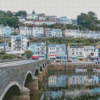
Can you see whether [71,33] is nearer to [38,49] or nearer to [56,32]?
[56,32]

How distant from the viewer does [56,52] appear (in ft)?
205

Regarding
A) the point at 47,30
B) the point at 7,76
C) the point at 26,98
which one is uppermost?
the point at 47,30

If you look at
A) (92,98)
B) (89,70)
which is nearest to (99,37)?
(89,70)

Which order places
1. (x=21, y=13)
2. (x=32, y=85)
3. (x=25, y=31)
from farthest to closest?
(x=21, y=13)
(x=25, y=31)
(x=32, y=85)

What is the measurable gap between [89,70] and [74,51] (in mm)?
12542

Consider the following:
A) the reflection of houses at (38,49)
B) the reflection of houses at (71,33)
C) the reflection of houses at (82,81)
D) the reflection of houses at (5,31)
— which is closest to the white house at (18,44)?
the reflection of houses at (38,49)

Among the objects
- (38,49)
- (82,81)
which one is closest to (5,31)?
(38,49)

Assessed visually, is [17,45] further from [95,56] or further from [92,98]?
[92,98]

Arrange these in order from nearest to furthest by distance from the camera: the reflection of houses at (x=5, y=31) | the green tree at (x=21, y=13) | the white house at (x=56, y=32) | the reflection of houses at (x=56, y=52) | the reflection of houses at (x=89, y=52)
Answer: the reflection of houses at (x=56, y=52)
the reflection of houses at (x=89, y=52)
the reflection of houses at (x=5, y=31)
the white house at (x=56, y=32)
the green tree at (x=21, y=13)

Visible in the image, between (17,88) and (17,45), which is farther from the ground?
(17,45)

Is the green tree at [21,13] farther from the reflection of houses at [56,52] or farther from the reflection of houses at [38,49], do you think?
the reflection of houses at [56,52]

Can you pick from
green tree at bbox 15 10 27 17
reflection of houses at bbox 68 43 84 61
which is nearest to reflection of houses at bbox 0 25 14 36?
reflection of houses at bbox 68 43 84 61

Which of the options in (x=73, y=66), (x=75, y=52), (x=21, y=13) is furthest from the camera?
(x=21, y=13)

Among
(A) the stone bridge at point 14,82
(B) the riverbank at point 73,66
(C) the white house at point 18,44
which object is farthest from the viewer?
(C) the white house at point 18,44
